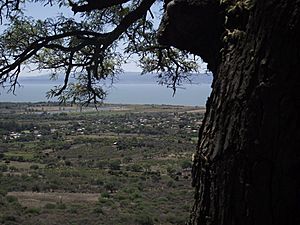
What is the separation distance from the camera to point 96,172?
51.2 metres

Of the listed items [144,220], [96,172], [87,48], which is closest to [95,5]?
[87,48]

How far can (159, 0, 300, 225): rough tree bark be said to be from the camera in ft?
6.64

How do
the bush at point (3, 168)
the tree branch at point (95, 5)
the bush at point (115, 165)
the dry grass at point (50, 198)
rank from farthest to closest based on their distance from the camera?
the bush at point (115, 165) → the bush at point (3, 168) → the dry grass at point (50, 198) → the tree branch at point (95, 5)

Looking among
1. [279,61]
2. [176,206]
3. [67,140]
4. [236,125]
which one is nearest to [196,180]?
[236,125]

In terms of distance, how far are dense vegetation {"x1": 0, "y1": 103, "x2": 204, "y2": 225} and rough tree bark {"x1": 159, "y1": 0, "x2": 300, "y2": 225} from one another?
324 cm

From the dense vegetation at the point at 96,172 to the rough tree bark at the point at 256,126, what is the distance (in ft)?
10.6

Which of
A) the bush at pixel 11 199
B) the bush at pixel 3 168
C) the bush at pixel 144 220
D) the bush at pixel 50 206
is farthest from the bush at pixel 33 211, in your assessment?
the bush at pixel 3 168

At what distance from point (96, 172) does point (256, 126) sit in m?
49.9

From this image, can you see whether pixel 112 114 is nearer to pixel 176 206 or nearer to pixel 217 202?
pixel 176 206

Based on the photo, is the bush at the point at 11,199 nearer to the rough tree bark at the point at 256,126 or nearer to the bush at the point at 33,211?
the bush at the point at 33,211

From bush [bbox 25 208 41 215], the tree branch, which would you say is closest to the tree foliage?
the tree branch

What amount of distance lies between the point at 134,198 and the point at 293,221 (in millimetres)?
36805

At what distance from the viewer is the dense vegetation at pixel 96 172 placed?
31312 mm

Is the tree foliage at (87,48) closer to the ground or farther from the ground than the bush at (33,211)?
farther from the ground
